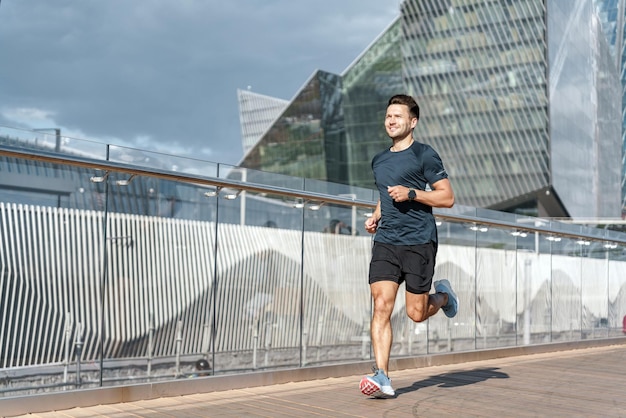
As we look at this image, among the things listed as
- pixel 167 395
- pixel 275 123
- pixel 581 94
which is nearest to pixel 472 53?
pixel 581 94

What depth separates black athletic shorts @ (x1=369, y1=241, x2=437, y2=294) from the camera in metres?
6.01

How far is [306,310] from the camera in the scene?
314 inches

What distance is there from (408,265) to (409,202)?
16.1 inches

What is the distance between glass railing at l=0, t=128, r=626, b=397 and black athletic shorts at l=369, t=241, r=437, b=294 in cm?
149

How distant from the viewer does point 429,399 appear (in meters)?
6.09

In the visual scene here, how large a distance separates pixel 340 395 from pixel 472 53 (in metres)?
73.2

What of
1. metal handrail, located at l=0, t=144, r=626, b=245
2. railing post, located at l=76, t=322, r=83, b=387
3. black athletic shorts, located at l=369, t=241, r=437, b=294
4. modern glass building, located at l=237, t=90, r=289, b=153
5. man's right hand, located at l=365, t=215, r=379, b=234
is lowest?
railing post, located at l=76, t=322, r=83, b=387

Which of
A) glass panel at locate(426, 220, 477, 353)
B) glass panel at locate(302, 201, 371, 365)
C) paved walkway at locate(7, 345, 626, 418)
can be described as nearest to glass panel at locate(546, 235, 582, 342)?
glass panel at locate(426, 220, 477, 353)

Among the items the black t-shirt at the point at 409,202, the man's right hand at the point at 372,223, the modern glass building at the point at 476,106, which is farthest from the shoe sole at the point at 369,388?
the modern glass building at the point at 476,106

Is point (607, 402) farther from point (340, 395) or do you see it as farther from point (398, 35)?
point (398, 35)

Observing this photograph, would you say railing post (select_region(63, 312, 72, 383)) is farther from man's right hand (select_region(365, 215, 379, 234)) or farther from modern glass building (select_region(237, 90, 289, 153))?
modern glass building (select_region(237, 90, 289, 153))

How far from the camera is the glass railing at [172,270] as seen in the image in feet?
18.2

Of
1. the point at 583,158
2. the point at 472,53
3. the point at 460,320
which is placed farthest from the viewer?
the point at 583,158

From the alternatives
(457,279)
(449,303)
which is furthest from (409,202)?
(457,279)
